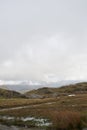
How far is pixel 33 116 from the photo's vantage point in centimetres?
5444

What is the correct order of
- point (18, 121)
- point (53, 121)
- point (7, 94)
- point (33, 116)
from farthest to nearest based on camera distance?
point (7, 94) < point (33, 116) < point (18, 121) < point (53, 121)

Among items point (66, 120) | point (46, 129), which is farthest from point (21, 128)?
point (66, 120)

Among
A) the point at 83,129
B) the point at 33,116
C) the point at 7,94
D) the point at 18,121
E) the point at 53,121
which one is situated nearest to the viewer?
the point at 83,129

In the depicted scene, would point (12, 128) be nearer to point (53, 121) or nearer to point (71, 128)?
point (53, 121)

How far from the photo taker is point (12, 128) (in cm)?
4506

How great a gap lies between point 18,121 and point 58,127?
10.9 m

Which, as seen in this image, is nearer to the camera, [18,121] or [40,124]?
[40,124]

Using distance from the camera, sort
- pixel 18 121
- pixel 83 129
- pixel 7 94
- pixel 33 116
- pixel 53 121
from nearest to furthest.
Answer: pixel 83 129
pixel 53 121
pixel 18 121
pixel 33 116
pixel 7 94

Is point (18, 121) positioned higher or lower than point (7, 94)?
lower

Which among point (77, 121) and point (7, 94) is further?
point (7, 94)

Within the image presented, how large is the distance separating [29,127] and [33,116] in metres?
9.07

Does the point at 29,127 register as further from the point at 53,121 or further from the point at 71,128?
the point at 71,128

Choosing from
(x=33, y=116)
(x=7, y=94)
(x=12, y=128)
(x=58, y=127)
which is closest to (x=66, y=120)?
(x=58, y=127)

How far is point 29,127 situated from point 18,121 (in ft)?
17.8
